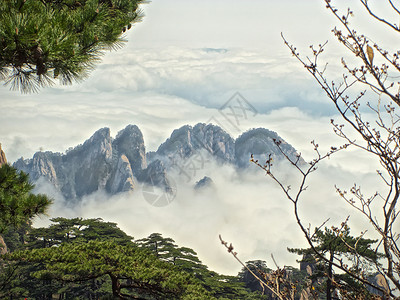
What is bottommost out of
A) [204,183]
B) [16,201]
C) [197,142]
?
[16,201]

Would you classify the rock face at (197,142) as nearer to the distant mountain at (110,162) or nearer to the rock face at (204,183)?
the distant mountain at (110,162)

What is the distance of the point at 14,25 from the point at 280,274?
2987 mm

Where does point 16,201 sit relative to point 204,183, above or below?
below

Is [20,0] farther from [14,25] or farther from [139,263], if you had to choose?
[139,263]

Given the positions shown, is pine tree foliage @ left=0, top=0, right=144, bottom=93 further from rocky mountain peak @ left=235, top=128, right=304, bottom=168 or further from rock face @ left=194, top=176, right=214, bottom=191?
rock face @ left=194, top=176, right=214, bottom=191

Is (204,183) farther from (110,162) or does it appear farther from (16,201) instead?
(16,201)

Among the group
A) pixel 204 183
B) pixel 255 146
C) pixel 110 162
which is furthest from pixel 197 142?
pixel 110 162

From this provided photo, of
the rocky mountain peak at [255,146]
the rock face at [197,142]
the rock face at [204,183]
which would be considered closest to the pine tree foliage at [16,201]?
the rocky mountain peak at [255,146]

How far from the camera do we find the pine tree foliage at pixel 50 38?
10.1 ft

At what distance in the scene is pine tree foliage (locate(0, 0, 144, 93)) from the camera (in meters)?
3.09

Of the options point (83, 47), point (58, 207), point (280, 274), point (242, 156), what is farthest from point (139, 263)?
point (242, 156)

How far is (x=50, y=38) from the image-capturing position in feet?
10.7

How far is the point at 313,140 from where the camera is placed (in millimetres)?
2574

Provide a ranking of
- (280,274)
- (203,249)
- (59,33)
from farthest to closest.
A: (203,249), (59,33), (280,274)
